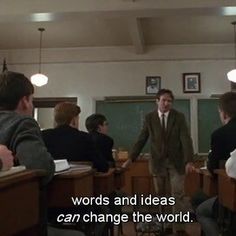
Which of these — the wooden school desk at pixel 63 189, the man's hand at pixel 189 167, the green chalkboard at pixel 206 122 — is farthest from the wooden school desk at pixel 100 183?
the green chalkboard at pixel 206 122

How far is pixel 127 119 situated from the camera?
6395 mm

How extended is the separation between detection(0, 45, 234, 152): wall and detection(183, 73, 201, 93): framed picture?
0.23 ft

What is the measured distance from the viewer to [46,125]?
7.20 metres

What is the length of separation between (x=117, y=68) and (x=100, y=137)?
10.4 feet

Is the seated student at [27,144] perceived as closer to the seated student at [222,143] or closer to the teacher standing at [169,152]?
the seated student at [222,143]

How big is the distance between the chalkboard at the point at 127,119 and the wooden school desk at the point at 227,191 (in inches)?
165

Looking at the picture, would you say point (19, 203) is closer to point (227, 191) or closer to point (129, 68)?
point (227, 191)

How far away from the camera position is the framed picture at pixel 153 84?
6.43 meters

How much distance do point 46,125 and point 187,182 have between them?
9.82ft

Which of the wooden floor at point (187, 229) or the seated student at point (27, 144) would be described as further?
the wooden floor at point (187, 229)

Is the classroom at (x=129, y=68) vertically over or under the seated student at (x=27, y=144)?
over

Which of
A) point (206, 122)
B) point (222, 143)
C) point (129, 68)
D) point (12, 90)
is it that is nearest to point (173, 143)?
point (222, 143)

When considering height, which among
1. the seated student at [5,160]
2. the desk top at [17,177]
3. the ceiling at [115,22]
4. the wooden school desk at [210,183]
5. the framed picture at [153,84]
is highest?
the ceiling at [115,22]

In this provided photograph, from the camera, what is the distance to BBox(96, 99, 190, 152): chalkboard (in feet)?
20.9
